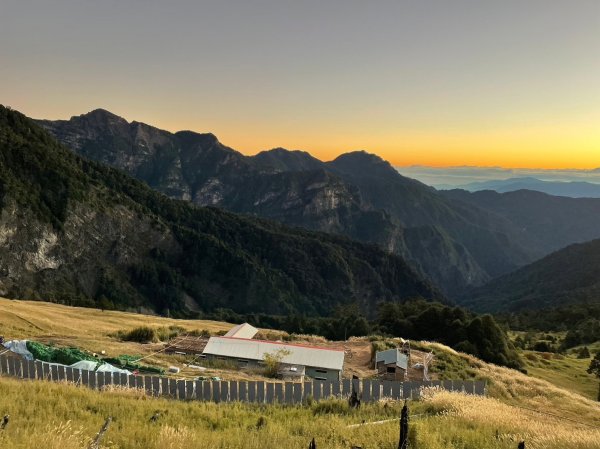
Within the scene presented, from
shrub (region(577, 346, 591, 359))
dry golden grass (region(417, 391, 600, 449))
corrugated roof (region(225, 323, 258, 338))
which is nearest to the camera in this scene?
dry golden grass (region(417, 391, 600, 449))

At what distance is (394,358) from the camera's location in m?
29.7

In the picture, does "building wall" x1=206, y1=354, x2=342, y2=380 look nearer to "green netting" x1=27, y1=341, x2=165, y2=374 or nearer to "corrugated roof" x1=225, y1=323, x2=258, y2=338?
"green netting" x1=27, y1=341, x2=165, y2=374

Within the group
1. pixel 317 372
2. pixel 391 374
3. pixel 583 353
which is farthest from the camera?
pixel 583 353

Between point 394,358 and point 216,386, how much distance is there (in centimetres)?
1651

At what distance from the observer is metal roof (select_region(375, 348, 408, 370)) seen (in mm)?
29219

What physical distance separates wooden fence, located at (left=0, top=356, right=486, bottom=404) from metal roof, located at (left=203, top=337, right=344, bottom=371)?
10944mm

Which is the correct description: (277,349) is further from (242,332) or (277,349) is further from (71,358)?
(71,358)

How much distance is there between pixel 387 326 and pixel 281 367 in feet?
136

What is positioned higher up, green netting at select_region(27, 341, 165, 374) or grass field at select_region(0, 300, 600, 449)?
grass field at select_region(0, 300, 600, 449)

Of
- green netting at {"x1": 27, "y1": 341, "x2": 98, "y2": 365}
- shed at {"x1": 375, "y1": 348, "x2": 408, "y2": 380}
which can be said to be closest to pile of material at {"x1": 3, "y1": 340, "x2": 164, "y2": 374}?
green netting at {"x1": 27, "y1": 341, "x2": 98, "y2": 365}

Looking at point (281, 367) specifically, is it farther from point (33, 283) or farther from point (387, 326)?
point (33, 283)

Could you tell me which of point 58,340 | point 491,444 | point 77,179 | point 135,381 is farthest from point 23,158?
point 491,444

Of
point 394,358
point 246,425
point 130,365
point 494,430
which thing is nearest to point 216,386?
point 246,425

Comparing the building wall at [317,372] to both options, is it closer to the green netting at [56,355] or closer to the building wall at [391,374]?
the building wall at [391,374]
